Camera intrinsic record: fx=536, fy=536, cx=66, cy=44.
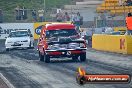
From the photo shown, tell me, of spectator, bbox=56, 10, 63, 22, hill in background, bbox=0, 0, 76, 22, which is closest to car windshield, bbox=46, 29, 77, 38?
spectator, bbox=56, 10, 63, 22

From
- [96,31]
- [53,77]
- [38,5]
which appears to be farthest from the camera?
[38,5]

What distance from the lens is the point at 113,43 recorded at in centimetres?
3444

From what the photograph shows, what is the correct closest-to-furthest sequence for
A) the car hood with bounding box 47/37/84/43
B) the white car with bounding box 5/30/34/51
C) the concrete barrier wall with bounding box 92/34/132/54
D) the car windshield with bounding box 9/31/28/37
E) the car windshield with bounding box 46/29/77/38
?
the car hood with bounding box 47/37/84/43 → the car windshield with bounding box 46/29/77/38 → the concrete barrier wall with bounding box 92/34/132/54 → the white car with bounding box 5/30/34/51 → the car windshield with bounding box 9/31/28/37

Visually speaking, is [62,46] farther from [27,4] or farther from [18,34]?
[27,4]

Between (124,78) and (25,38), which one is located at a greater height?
(124,78)

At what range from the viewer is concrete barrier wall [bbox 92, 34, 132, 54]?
31.2 m

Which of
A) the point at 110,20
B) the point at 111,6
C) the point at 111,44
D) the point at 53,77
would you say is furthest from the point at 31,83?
the point at 110,20

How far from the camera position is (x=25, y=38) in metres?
39.2

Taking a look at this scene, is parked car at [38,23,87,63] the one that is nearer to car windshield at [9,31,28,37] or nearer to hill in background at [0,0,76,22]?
car windshield at [9,31,28,37]

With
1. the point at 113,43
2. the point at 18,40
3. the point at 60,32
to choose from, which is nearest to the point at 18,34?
the point at 18,40

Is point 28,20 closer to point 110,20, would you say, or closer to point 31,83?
point 110,20

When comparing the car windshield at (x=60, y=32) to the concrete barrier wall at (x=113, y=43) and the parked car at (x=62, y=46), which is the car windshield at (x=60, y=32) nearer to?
the parked car at (x=62, y=46)

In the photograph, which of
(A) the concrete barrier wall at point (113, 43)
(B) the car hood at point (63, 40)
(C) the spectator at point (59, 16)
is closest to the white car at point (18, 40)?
(A) the concrete barrier wall at point (113, 43)

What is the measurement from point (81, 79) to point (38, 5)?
77.0 meters
